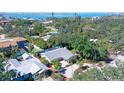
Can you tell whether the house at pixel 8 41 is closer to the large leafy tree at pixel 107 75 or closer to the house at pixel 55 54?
the house at pixel 55 54

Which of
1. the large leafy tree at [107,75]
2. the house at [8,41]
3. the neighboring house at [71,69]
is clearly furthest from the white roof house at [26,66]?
the large leafy tree at [107,75]

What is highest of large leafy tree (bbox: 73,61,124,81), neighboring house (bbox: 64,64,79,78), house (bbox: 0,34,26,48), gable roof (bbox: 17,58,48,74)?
house (bbox: 0,34,26,48)

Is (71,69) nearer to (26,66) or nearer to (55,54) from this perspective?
(55,54)

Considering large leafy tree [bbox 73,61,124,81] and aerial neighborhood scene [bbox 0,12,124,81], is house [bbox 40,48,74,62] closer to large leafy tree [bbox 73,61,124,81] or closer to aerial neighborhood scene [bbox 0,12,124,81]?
aerial neighborhood scene [bbox 0,12,124,81]

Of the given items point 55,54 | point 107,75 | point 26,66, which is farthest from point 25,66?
point 107,75

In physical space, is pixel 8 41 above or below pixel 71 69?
above

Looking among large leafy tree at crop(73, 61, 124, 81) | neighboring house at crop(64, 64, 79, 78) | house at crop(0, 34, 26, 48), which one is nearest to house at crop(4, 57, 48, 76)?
house at crop(0, 34, 26, 48)
